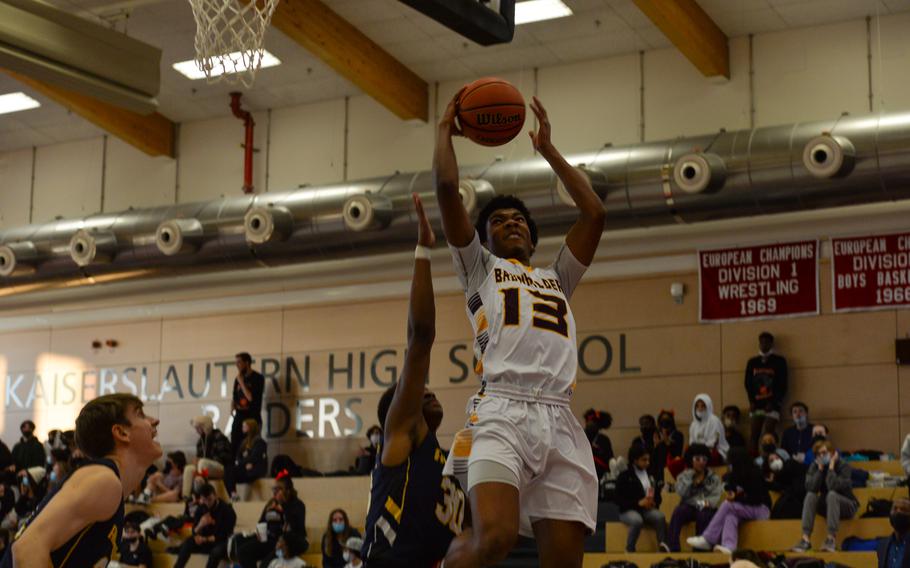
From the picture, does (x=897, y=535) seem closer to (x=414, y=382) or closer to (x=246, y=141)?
(x=414, y=382)

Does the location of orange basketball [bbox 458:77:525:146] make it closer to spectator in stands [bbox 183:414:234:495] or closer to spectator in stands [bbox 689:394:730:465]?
spectator in stands [bbox 689:394:730:465]

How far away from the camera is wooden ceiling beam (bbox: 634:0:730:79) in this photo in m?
15.8

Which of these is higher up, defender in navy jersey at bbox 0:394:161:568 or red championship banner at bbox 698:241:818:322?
red championship banner at bbox 698:241:818:322

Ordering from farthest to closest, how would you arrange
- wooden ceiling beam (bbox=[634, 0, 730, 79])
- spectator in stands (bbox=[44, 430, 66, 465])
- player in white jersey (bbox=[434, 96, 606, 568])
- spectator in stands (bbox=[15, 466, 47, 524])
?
spectator in stands (bbox=[44, 430, 66, 465])
spectator in stands (bbox=[15, 466, 47, 524])
wooden ceiling beam (bbox=[634, 0, 730, 79])
player in white jersey (bbox=[434, 96, 606, 568])

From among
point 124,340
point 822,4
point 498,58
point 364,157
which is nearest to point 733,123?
point 822,4

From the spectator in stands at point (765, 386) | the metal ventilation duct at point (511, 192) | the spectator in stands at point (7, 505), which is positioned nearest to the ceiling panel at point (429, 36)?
the metal ventilation duct at point (511, 192)

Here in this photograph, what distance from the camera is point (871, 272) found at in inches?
653

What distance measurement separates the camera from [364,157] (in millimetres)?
20031

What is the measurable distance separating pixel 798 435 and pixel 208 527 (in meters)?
7.57

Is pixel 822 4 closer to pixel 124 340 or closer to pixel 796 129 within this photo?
pixel 796 129

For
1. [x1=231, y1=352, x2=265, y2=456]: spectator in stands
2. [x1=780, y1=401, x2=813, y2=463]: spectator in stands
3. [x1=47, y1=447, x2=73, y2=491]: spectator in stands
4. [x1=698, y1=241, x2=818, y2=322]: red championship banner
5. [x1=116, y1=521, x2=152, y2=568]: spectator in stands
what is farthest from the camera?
[x1=231, y1=352, x2=265, y2=456]: spectator in stands

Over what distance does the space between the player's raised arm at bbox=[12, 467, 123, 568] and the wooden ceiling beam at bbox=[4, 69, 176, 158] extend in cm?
1533

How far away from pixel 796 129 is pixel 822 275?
257 centimetres

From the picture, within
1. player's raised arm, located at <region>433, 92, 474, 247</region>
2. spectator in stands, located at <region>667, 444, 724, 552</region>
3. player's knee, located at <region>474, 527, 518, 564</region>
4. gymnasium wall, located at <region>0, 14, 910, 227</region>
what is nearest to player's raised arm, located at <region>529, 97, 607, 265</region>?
player's raised arm, located at <region>433, 92, 474, 247</region>
